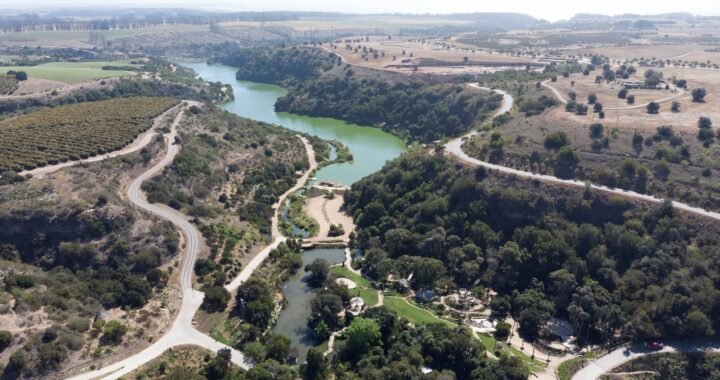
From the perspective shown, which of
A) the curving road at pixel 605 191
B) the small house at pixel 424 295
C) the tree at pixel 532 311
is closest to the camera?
the curving road at pixel 605 191

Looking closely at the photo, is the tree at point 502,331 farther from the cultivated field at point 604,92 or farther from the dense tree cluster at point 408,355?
the cultivated field at point 604,92

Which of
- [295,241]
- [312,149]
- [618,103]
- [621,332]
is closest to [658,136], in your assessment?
[618,103]

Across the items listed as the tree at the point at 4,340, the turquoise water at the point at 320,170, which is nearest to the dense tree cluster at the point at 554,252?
the turquoise water at the point at 320,170

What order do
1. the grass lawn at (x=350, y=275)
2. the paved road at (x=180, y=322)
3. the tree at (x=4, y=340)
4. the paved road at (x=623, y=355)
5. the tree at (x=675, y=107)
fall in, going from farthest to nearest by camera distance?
1. the tree at (x=675, y=107)
2. the grass lawn at (x=350, y=275)
3. the paved road at (x=623, y=355)
4. the paved road at (x=180, y=322)
5. the tree at (x=4, y=340)

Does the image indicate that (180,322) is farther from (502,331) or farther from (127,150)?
(127,150)

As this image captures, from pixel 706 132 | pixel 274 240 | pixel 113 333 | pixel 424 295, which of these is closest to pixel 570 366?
pixel 424 295

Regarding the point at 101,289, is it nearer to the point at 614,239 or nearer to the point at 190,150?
the point at 190,150

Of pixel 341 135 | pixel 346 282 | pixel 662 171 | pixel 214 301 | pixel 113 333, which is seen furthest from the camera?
pixel 341 135
